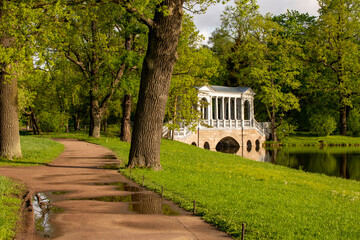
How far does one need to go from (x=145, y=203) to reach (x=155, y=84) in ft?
19.3

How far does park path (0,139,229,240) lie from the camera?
6754 millimetres

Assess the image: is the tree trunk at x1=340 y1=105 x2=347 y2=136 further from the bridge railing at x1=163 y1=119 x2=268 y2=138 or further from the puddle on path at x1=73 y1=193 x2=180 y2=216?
the puddle on path at x1=73 y1=193 x2=180 y2=216

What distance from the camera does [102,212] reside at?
321 inches

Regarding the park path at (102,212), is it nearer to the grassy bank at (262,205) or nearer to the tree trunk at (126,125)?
A: the grassy bank at (262,205)

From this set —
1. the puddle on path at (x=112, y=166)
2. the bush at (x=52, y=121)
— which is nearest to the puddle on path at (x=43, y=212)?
the puddle on path at (x=112, y=166)

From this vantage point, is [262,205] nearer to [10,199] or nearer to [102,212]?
[102,212]

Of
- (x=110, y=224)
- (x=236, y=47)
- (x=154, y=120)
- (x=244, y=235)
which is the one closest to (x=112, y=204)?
(x=110, y=224)

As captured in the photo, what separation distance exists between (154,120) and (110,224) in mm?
7129

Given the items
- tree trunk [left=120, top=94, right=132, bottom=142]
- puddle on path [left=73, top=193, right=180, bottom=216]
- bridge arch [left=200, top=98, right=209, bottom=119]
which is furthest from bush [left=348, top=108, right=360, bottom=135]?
puddle on path [left=73, top=193, right=180, bottom=216]

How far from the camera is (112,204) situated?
8938mm

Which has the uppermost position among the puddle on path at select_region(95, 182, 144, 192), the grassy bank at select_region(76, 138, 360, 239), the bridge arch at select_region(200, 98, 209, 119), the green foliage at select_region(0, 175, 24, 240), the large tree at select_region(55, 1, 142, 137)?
the large tree at select_region(55, 1, 142, 137)

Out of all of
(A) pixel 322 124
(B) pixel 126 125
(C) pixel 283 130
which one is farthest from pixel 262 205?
(A) pixel 322 124

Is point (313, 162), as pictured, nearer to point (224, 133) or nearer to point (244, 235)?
point (224, 133)

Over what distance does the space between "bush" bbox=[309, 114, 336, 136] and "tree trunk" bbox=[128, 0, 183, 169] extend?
4395 cm
